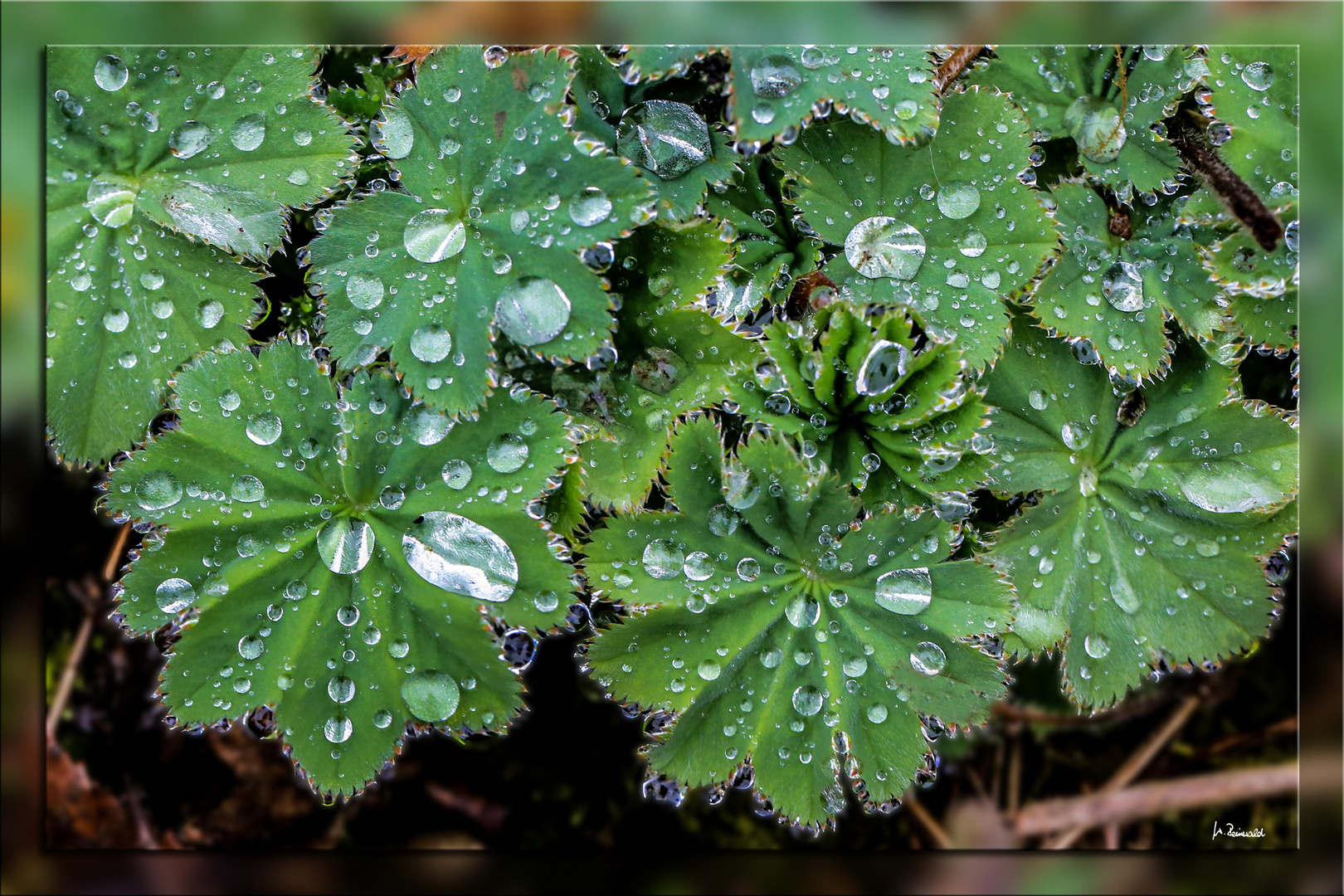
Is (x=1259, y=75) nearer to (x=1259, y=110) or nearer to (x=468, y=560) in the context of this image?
(x=1259, y=110)

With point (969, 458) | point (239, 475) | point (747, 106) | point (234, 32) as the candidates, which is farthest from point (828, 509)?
point (234, 32)

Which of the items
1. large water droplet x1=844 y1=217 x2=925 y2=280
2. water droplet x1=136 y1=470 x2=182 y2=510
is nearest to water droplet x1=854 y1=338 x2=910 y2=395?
large water droplet x1=844 y1=217 x2=925 y2=280

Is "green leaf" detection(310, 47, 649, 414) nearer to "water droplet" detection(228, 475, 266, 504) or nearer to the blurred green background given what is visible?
the blurred green background

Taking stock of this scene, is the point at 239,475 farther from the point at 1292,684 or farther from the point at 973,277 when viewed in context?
the point at 1292,684

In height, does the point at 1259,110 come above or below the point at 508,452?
above

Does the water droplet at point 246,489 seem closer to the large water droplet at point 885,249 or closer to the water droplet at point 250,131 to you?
the water droplet at point 250,131
